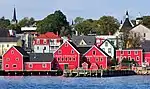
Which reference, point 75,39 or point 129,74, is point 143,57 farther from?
point 75,39

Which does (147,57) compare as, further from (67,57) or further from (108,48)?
(67,57)

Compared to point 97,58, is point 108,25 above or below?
above

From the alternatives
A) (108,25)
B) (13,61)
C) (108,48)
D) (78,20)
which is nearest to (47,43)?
(108,48)

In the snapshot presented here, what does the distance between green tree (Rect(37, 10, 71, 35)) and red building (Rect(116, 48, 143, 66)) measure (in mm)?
42415

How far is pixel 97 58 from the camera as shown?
112 meters

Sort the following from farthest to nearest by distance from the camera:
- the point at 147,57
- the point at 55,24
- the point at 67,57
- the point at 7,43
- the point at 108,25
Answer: the point at 55,24 → the point at 108,25 → the point at 7,43 → the point at 147,57 → the point at 67,57

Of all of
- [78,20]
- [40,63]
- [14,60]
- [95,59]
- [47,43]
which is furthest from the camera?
[78,20]

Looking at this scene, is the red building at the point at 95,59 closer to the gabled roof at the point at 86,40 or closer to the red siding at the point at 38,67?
the red siding at the point at 38,67

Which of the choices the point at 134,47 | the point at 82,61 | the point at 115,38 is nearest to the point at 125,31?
the point at 115,38

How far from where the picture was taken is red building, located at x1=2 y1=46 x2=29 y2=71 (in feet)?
362

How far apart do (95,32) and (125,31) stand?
29260 millimetres

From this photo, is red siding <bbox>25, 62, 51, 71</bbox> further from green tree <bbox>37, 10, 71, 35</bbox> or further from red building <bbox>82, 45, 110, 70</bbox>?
green tree <bbox>37, 10, 71, 35</bbox>

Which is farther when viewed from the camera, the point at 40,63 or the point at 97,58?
the point at 97,58

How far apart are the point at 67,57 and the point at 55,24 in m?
54.9
